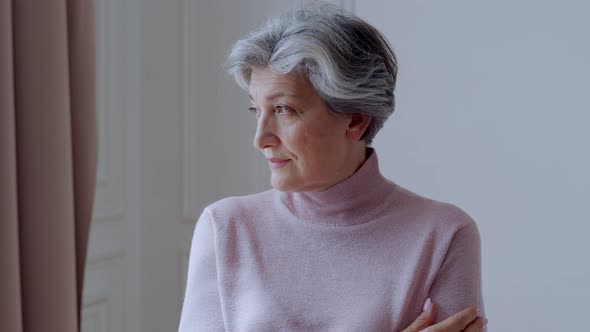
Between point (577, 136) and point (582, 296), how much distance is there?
19.2 inches

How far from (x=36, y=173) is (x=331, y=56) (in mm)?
803

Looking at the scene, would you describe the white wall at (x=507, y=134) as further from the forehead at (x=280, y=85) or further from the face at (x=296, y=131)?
the forehead at (x=280, y=85)

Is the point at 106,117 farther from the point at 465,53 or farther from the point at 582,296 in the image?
the point at 582,296

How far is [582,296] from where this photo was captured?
220cm

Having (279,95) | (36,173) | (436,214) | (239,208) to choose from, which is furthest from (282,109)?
(36,173)

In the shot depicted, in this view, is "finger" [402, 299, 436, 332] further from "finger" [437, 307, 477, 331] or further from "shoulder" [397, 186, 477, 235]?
"shoulder" [397, 186, 477, 235]

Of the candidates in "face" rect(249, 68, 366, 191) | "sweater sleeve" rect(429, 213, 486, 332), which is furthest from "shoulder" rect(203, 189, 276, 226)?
"sweater sleeve" rect(429, 213, 486, 332)

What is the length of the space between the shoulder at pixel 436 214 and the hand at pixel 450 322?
0.17 meters

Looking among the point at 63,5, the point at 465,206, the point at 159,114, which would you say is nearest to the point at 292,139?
the point at 63,5

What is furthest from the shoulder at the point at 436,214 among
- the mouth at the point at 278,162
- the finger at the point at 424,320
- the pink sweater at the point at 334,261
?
the mouth at the point at 278,162

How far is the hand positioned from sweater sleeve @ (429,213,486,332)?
24 millimetres

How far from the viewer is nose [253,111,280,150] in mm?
1474

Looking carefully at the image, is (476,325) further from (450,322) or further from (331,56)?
(331,56)

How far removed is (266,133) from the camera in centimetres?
148
